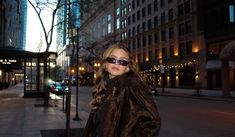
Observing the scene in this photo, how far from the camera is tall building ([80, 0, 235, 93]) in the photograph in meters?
46.6

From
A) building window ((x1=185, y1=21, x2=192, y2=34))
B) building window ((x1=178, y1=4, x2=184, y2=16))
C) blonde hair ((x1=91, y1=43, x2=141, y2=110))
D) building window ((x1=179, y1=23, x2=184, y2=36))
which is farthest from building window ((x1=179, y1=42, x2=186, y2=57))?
blonde hair ((x1=91, y1=43, x2=141, y2=110))

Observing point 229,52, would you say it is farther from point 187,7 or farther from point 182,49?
point 187,7

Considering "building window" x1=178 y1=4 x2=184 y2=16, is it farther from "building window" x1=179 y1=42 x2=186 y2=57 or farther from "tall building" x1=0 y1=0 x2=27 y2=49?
"tall building" x1=0 y1=0 x2=27 y2=49

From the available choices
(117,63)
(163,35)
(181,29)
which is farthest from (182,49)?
(117,63)

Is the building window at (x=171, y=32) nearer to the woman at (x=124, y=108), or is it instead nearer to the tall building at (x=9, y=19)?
the tall building at (x=9, y=19)

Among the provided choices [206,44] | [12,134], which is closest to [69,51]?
[12,134]

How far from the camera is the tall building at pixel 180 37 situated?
46562mm

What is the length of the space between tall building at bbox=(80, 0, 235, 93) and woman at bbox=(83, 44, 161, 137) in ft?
107

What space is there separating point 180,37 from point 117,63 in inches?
2130

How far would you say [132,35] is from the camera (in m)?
76.1

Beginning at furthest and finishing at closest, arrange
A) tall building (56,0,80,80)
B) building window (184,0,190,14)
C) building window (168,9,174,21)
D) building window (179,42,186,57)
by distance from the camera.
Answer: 1. building window (168,9,174,21)
2. building window (179,42,186,57)
3. building window (184,0,190,14)
4. tall building (56,0,80,80)

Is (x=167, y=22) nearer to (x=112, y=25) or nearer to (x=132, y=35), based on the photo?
(x=132, y=35)

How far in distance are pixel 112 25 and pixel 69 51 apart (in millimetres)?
79094

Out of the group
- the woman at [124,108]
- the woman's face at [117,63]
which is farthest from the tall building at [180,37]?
the woman at [124,108]
